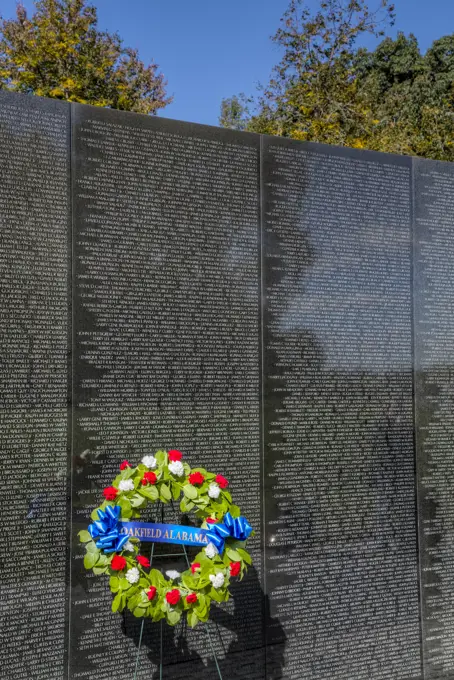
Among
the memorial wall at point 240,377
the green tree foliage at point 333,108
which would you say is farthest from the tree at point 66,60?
the memorial wall at point 240,377

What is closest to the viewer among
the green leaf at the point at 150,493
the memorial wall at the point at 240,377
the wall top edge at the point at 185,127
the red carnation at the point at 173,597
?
the red carnation at the point at 173,597

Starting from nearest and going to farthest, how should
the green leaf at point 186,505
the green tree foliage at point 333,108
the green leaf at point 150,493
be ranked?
the green leaf at point 150,493, the green leaf at point 186,505, the green tree foliage at point 333,108

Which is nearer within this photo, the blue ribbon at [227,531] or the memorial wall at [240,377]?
the blue ribbon at [227,531]

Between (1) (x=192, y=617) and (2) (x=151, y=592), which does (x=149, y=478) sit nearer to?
(2) (x=151, y=592)

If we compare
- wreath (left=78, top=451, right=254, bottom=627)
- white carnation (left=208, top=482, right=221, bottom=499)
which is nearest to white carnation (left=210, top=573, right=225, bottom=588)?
wreath (left=78, top=451, right=254, bottom=627)

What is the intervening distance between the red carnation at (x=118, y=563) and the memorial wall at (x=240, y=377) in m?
0.79

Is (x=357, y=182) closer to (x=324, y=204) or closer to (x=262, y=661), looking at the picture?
(x=324, y=204)

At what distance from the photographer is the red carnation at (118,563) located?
3.64m

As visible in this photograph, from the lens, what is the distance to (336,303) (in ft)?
18.2

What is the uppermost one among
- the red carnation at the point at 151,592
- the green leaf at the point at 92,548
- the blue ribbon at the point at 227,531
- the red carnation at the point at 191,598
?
the blue ribbon at the point at 227,531

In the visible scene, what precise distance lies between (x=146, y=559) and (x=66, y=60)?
586 inches

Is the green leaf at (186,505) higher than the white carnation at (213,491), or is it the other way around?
the white carnation at (213,491)

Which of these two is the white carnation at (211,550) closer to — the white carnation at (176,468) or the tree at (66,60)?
the white carnation at (176,468)

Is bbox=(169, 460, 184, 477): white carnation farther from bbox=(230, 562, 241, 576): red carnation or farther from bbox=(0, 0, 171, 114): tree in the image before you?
bbox=(0, 0, 171, 114): tree
